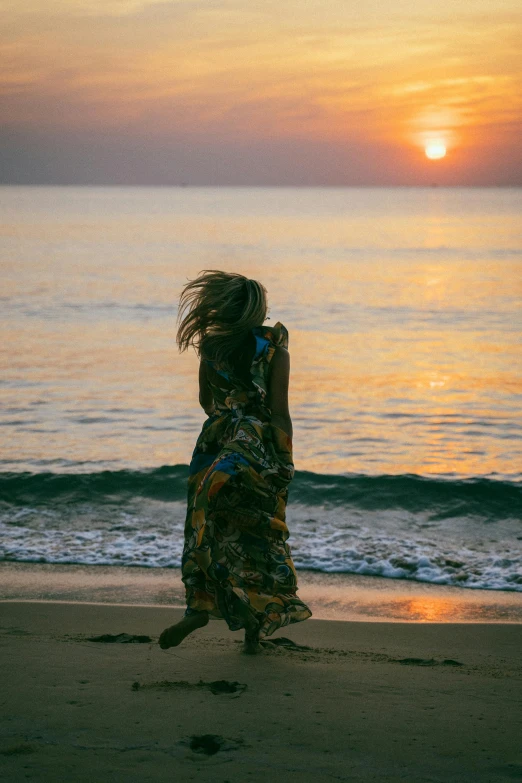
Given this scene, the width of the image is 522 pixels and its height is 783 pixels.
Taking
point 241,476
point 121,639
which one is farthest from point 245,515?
point 121,639

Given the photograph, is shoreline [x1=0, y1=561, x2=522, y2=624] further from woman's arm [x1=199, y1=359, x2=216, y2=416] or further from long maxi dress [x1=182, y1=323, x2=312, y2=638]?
woman's arm [x1=199, y1=359, x2=216, y2=416]

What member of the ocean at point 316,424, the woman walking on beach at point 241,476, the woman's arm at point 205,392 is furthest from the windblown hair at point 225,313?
the ocean at point 316,424

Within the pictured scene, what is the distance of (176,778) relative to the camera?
2.90 meters

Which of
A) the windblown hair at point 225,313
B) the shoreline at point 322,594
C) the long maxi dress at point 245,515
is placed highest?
the windblown hair at point 225,313

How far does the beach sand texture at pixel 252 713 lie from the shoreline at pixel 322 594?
112cm

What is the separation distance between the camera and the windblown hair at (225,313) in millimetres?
4004

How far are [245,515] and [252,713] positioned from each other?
3.12 feet

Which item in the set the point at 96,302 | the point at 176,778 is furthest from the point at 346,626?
the point at 96,302

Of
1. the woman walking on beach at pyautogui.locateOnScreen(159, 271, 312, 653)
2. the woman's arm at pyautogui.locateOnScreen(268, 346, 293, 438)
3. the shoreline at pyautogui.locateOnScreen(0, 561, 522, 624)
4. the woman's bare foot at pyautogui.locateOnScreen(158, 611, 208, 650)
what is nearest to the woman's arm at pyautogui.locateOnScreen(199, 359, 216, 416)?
the woman walking on beach at pyautogui.locateOnScreen(159, 271, 312, 653)

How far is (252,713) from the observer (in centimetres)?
341

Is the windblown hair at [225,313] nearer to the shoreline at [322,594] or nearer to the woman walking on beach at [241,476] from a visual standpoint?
the woman walking on beach at [241,476]

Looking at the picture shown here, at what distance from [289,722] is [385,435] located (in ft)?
30.6

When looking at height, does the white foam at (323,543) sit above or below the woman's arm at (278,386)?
below

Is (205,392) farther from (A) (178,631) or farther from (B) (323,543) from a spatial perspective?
(B) (323,543)
